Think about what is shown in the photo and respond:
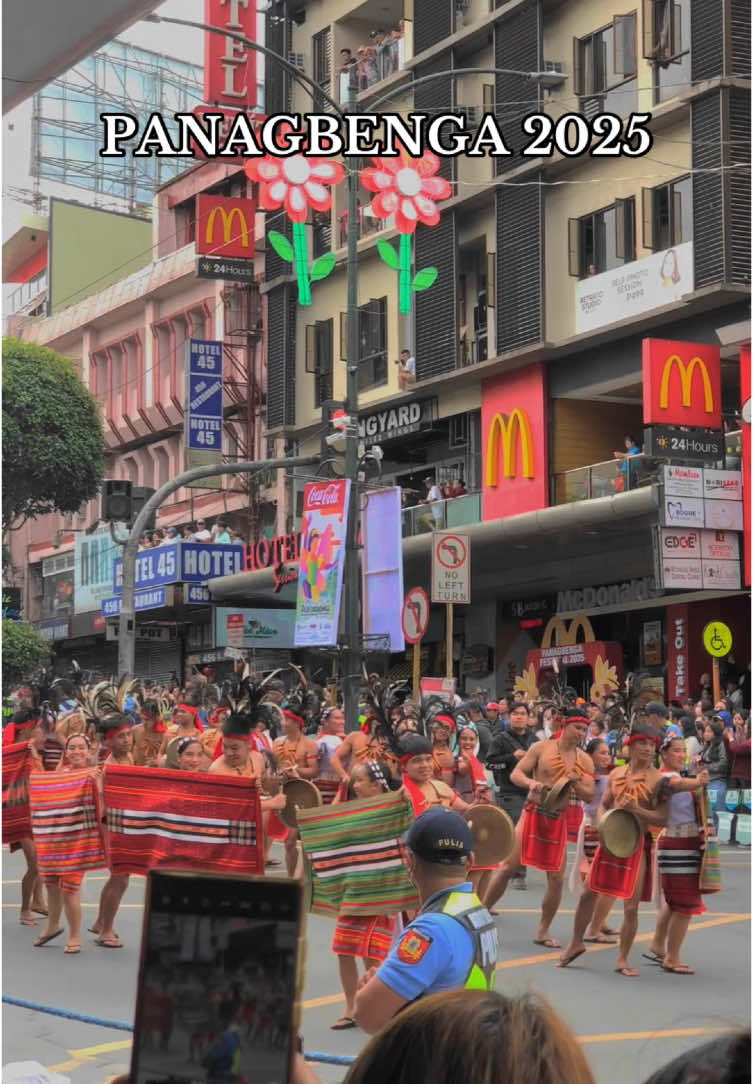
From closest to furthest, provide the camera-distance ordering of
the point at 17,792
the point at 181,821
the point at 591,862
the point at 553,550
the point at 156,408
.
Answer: the point at 181,821 < the point at 591,862 < the point at 17,792 < the point at 553,550 < the point at 156,408

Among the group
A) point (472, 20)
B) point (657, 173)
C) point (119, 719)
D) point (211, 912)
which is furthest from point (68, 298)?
point (211, 912)

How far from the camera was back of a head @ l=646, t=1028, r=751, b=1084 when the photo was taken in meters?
1.95

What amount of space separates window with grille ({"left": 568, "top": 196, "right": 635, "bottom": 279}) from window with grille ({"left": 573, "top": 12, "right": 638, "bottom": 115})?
1841 mm

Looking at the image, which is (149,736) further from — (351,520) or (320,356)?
(320,356)

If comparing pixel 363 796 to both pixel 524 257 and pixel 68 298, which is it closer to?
pixel 524 257

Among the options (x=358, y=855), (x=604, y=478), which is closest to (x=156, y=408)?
(x=604, y=478)

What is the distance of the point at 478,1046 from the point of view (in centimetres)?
219

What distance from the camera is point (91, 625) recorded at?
166 ft

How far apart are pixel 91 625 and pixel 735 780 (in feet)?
107

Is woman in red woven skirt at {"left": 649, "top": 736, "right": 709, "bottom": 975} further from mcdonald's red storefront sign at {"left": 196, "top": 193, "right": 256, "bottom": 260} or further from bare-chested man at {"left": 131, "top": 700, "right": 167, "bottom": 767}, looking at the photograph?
mcdonald's red storefront sign at {"left": 196, "top": 193, "right": 256, "bottom": 260}

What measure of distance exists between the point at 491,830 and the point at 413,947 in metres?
4.98

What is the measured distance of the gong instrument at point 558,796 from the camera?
12953 millimetres

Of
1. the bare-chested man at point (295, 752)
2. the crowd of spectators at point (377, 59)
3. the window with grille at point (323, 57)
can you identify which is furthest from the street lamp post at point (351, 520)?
the window with grille at point (323, 57)

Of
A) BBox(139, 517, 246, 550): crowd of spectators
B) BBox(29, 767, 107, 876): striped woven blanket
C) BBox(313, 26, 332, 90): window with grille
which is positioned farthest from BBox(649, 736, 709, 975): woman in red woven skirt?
BBox(139, 517, 246, 550): crowd of spectators
